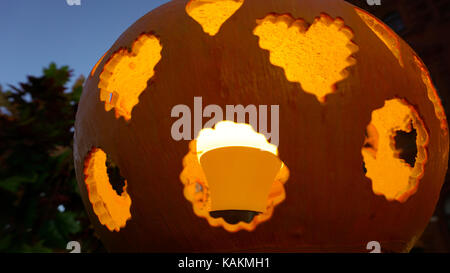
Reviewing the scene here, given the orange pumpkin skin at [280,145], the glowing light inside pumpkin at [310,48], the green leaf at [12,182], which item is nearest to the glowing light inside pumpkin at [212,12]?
the orange pumpkin skin at [280,145]

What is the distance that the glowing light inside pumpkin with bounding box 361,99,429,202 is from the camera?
85.6 inches

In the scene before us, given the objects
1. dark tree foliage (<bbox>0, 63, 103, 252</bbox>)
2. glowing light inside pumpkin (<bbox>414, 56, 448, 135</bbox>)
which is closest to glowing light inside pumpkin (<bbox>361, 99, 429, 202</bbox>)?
glowing light inside pumpkin (<bbox>414, 56, 448, 135</bbox>)

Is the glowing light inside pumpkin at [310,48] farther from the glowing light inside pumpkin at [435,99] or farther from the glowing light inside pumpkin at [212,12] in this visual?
the glowing light inside pumpkin at [435,99]

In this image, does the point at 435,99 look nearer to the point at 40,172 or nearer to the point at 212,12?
the point at 212,12

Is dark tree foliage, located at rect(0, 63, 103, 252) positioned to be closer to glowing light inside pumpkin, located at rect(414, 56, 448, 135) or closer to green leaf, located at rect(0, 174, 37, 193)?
green leaf, located at rect(0, 174, 37, 193)

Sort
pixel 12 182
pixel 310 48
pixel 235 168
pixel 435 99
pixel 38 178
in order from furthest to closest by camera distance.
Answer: pixel 38 178 < pixel 12 182 < pixel 435 99 < pixel 310 48 < pixel 235 168

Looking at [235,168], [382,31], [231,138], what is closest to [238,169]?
[235,168]

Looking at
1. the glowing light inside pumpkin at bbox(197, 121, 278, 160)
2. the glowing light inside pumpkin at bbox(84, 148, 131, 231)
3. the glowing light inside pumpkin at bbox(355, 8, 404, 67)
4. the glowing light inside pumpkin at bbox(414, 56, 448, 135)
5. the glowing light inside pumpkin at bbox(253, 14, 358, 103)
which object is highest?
A: the glowing light inside pumpkin at bbox(355, 8, 404, 67)

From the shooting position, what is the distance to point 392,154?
7.69ft

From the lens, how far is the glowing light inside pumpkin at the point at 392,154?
217 cm

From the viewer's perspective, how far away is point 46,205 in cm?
443

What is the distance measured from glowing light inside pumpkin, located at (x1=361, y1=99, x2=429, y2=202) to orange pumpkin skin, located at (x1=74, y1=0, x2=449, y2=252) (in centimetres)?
4

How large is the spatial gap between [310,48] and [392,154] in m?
0.87
